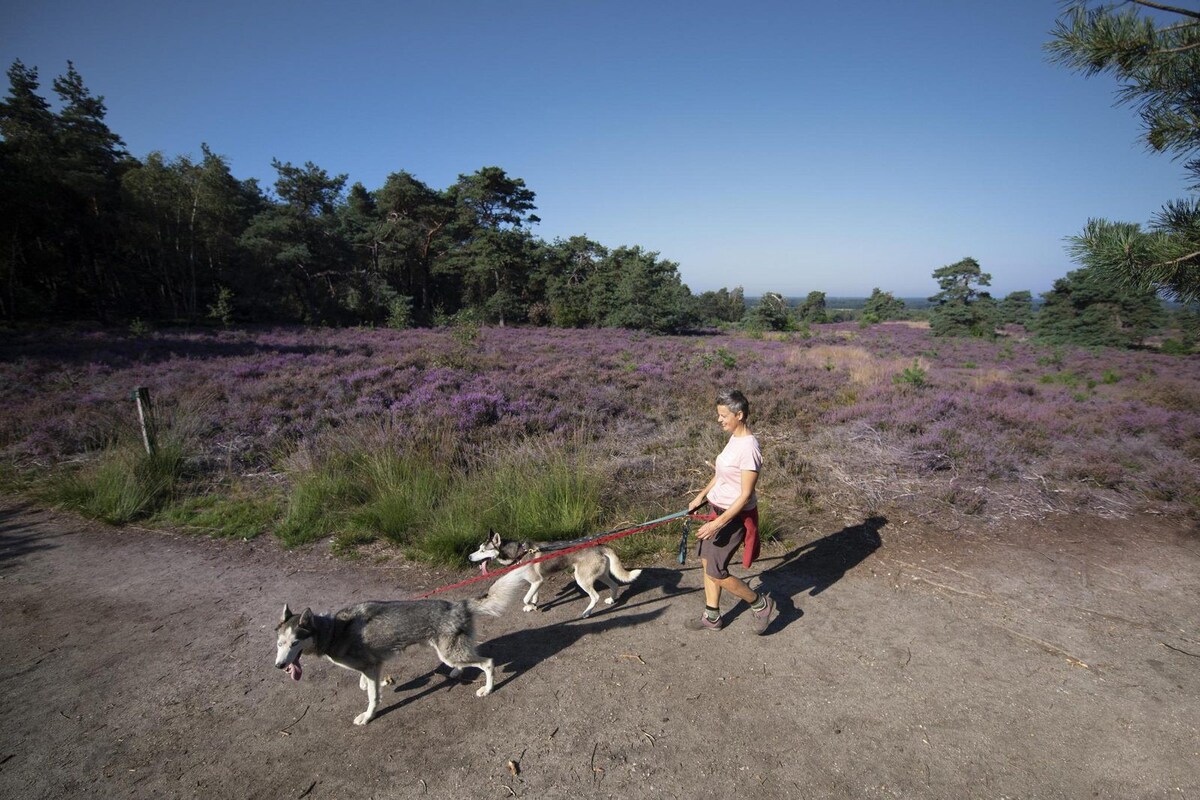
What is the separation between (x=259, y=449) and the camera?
8211mm

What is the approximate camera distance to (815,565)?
5211 millimetres

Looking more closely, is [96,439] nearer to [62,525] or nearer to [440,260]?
[62,525]

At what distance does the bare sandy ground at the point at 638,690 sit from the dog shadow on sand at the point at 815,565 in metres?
0.04

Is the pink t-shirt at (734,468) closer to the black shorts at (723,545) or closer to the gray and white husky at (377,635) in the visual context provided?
the black shorts at (723,545)

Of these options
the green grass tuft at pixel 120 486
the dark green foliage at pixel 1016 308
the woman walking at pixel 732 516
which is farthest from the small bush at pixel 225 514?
the dark green foliage at pixel 1016 308

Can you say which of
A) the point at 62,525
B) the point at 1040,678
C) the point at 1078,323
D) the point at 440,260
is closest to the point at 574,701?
the point at 1040,678

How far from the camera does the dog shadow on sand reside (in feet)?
14.8

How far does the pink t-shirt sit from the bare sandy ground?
4.13ft

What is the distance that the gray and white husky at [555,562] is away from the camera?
435 centimetres

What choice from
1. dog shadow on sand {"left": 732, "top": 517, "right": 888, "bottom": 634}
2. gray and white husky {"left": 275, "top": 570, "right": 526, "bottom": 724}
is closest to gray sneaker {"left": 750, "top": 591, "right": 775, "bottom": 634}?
dog shadow on sand {"left": 732, "top": 517, "right": 888, "bottom": 634}

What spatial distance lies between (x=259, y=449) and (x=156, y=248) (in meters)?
28.8

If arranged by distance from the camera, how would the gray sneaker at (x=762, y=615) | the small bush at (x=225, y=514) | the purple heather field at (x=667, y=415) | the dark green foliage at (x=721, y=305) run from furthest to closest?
the dark green foliage at (x=721, y=305) → the purple heather field at (x=667, y=415) → the small bush at (x=225, y=514) → the gray sneaker at (x=762, y=615)

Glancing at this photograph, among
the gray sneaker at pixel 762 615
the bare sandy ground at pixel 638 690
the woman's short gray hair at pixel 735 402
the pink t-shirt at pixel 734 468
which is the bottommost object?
the bare sandy ground at pixel 638 690

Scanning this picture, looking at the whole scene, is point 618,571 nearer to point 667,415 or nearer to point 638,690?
point 638,690
